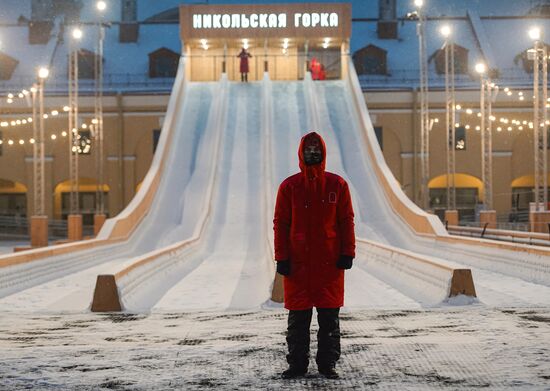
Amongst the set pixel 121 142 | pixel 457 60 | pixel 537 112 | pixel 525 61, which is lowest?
pixel 537 112

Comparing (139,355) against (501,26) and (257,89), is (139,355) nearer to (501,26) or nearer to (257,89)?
(257,89)

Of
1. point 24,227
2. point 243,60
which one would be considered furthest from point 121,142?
point 243,60

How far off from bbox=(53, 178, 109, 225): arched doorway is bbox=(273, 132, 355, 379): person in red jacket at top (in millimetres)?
43293

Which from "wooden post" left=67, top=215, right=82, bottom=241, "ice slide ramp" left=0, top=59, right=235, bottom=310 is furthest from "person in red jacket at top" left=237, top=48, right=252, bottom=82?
"wooden post" left=67, top=215, right=82, bottom=241

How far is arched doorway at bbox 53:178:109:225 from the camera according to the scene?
48594 mm

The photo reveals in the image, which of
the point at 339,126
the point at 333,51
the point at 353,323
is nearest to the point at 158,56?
the point at 333,51

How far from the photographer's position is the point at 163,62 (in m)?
52.1

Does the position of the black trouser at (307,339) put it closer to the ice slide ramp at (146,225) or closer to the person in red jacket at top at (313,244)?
the person in red jacket at top at (313,244)

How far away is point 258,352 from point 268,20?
39.1m

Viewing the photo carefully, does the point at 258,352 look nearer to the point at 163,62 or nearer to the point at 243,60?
the point at 243,60

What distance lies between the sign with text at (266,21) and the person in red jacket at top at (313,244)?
38.7 m

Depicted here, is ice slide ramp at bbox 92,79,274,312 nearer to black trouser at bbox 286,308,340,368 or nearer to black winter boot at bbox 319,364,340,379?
black trouser at bbox 286,308,340,368

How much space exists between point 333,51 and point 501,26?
504 inches

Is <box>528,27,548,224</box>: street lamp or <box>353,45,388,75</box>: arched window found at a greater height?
<box>353,45,388,75</box>: arched window
